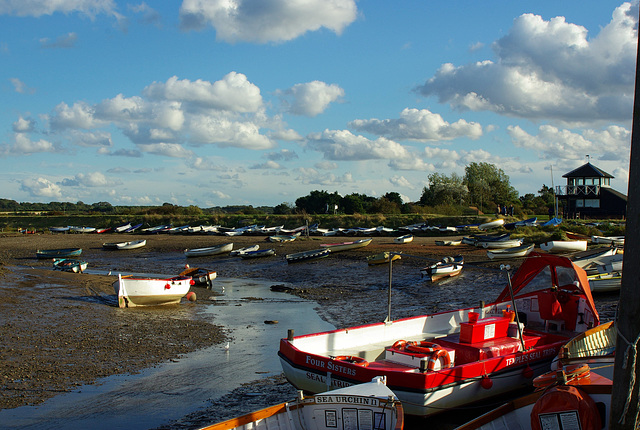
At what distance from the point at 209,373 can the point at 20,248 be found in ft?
158

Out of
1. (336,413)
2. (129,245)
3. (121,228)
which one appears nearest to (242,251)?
(129,245)

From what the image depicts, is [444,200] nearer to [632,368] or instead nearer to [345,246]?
[345,246]

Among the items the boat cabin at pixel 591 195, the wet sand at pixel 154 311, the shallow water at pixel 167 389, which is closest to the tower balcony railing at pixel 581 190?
the boat cabin at pixel 591 195

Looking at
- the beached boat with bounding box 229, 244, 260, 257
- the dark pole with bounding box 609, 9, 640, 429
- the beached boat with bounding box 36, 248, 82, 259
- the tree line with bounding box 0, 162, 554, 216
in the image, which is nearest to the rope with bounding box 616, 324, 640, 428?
the dark pole with bounding box 609, 9, 640, 429

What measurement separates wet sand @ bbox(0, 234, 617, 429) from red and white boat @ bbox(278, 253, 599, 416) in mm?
1530

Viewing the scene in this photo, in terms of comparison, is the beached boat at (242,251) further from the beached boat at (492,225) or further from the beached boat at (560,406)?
the beached boat at (560,406)

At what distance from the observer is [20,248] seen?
53.6 m

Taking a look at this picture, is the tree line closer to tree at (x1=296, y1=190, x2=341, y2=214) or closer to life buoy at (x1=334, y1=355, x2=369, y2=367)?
tree at (x1=296, y1=190, x2=341, y2=214)

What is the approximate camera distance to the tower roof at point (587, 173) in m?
59.8

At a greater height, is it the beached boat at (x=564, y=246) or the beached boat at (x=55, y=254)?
the beached boat at (x=564, y=246)

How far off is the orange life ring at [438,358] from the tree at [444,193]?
73.0 m

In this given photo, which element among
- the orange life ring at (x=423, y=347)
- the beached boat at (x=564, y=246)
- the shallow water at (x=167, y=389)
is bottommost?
the shallow water at (x=167, y=389)

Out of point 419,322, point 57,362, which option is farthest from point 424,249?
point 57,362

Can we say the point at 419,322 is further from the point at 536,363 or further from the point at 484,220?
the point at 484,220
